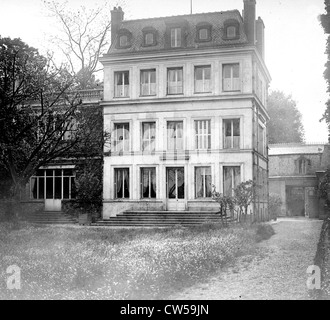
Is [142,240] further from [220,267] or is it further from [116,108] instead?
[116,108]

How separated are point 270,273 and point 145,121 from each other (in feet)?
20.5

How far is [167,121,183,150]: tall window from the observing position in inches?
523

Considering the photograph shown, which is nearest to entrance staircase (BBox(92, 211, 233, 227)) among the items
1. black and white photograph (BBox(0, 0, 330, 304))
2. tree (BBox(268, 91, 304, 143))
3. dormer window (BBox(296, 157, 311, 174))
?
black and white photograph (BBox(0, 0, 330, 304))

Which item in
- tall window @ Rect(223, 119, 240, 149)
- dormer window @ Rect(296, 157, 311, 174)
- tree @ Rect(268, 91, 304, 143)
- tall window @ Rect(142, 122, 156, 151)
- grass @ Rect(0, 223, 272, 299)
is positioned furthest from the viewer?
tree @ Rect(268, 91, 304, 143)

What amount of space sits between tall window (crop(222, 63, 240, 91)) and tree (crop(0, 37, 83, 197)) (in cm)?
446

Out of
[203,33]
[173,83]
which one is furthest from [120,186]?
[203,33]

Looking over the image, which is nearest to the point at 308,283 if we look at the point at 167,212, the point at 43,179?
Result: the point at 167,212

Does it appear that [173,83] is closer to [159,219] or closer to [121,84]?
[121,84]

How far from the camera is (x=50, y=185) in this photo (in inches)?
567

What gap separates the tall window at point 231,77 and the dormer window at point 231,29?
1264 mm

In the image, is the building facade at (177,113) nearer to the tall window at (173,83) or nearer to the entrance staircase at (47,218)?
the tall window at (173,83)

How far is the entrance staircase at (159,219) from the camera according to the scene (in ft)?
44.8

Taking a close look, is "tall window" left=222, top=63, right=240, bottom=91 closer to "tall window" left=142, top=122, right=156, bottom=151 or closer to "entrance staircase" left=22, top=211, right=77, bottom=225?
"tall window" left=142, top=122, right=156, bottom=151
